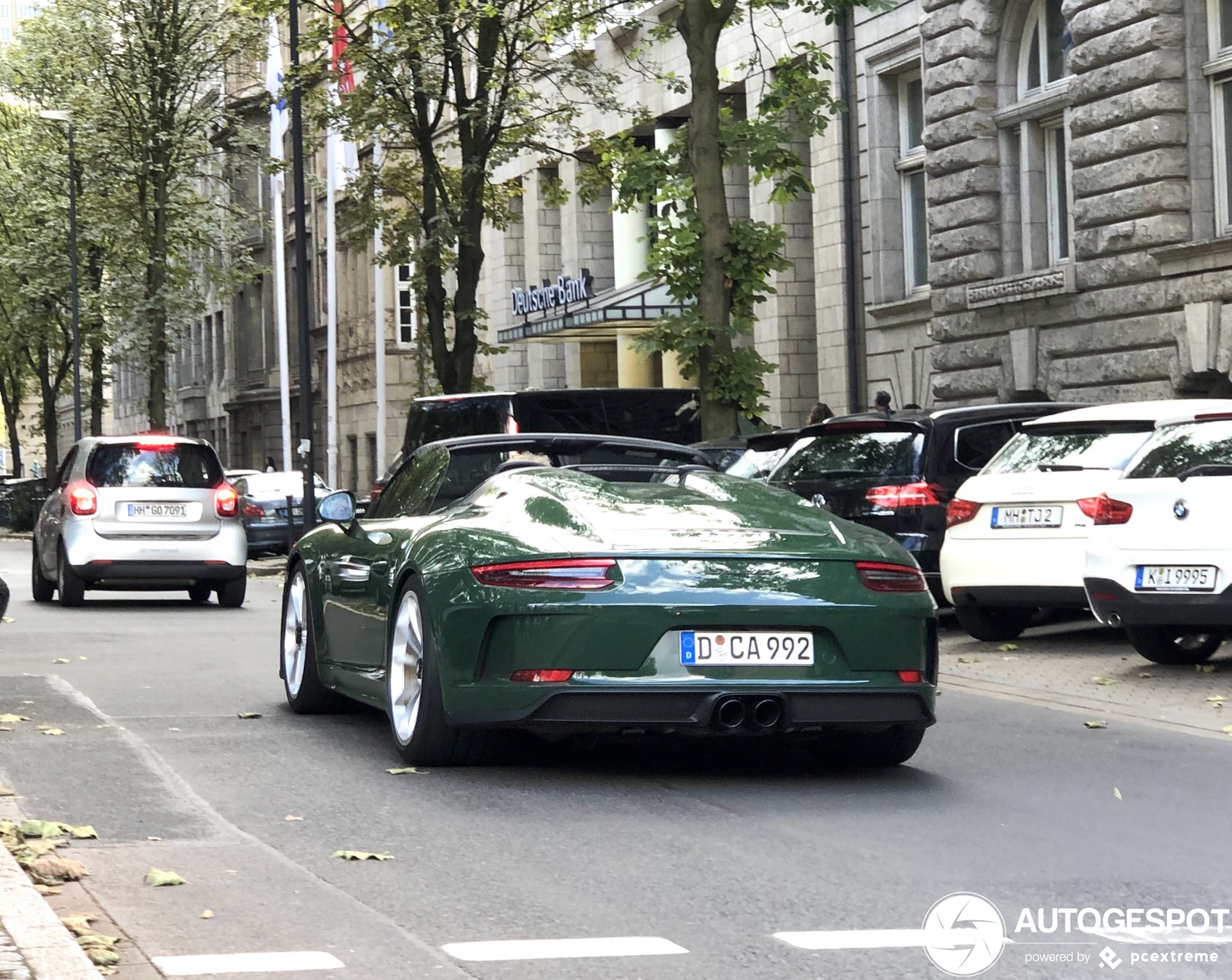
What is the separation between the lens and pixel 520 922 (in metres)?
5.93

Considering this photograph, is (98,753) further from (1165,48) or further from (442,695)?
(1165,48)

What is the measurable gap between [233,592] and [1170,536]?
11.7 metres

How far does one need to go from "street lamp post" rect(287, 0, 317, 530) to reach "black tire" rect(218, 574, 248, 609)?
10042 mm

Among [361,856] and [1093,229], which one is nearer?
[361,856]

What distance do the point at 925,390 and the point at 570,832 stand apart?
80.2ft

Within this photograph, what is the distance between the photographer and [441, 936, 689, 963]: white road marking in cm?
552

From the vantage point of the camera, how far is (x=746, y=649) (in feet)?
27.0

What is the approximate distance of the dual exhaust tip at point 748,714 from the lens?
8.16 metres

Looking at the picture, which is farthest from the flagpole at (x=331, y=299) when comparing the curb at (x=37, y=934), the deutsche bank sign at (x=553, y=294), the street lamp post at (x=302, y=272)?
the curb at (x=37, y=934)

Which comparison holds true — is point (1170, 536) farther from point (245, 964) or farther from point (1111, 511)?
point (245, 964)

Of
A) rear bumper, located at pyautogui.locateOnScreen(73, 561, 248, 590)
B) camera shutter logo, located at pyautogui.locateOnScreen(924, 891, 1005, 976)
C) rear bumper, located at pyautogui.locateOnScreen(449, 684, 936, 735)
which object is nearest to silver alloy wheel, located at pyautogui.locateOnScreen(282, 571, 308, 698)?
rear bumper, located at pyautogui.locateOnScreen(449, 684, 936, 735)

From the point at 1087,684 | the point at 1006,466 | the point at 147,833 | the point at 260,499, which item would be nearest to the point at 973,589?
the point at 1006,466

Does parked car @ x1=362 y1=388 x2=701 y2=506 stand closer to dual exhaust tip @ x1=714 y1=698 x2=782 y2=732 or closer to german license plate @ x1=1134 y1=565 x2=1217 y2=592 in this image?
german license plate @ x1=1134 y1=565 x2=1217 y2=592

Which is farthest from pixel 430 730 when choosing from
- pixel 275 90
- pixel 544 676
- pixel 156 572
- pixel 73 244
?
pixel 73 244
